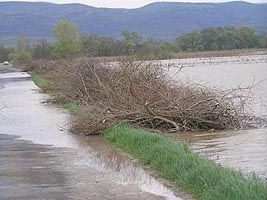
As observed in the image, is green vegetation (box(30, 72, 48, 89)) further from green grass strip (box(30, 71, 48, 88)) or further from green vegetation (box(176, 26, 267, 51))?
green vegetation (box(176, 26, 267, 51))

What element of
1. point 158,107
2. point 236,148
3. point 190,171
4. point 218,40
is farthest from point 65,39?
point 190,171

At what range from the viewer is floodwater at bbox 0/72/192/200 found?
373 inches

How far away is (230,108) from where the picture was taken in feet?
63.0

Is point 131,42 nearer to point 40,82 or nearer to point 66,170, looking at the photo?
point 40,82

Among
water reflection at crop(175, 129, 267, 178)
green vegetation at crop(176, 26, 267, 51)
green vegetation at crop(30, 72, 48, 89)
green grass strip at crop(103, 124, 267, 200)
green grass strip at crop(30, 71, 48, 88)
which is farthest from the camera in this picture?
green vegetation at crop(176, 26, 267, 51)

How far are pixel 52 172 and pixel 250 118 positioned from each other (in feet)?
35.7

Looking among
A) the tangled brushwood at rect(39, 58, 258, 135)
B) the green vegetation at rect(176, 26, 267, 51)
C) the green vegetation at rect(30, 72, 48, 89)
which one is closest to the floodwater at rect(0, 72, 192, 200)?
the tangled brushwood at rect(39, 58, 258, 135)

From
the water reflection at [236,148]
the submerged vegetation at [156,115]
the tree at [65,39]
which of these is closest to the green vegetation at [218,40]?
the tree at [65,39]

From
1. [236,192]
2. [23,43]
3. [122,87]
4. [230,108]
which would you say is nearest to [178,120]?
[230,108]

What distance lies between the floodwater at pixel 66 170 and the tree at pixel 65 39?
80.0 m

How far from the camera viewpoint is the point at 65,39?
101 meters

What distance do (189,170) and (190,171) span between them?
5.2 inches

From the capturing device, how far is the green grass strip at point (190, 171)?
320 inches

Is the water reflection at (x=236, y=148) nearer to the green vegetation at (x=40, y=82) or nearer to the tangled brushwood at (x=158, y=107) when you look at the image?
the tangled brushwood at (x=158, y=107)
